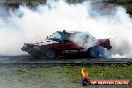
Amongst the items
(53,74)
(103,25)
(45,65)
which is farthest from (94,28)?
(53,74)

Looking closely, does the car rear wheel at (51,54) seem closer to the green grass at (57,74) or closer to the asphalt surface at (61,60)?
the asphalt surface at (61,60)

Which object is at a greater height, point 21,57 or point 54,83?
point 54,83

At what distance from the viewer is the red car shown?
63.6 ft

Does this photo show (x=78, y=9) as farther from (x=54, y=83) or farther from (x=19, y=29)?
(x=54, y=83)

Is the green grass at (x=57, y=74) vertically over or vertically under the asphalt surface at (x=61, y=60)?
over

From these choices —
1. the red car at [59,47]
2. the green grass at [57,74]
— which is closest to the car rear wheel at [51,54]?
the red car at [59,47]

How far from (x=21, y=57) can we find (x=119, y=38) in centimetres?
521

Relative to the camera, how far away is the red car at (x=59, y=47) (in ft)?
63.6

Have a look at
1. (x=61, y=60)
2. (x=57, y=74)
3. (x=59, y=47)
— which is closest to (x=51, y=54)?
(x=59, y=47)

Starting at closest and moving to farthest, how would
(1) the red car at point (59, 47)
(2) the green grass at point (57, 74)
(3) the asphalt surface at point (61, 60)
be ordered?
(2) the green grass at point (57, 74)
(3) the asphalt surface at point (61, 60)
(1) the red car at point (59, 47)

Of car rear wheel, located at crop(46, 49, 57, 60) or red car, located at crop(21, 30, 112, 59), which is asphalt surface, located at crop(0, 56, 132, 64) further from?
red car, located at crop(21, 30, 112, 59)

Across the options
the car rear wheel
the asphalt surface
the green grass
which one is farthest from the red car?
the green grass

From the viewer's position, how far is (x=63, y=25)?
80.5ft

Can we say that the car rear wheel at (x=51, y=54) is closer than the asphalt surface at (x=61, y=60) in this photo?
No
